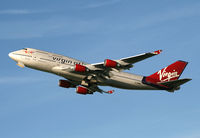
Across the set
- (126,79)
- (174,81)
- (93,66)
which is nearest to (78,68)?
(93,66)

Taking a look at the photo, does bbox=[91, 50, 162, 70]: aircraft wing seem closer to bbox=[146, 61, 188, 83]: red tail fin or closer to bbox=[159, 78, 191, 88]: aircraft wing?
bbox=[159, 78, 191, 88]: aircraft wing

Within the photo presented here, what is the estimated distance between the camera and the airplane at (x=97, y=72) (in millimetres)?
52375

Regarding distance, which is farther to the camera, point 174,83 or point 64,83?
point 64,83

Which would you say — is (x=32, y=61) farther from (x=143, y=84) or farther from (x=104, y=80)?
(x=143, y=84)

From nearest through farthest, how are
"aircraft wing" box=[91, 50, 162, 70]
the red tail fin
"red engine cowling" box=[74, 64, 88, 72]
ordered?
"aircraft wing" box=[91, 50, 162, 70], "red engine cowling" box=[74, 64, 88, 72], the red tail fin

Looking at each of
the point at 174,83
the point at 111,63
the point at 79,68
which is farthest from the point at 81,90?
the point at 174,83

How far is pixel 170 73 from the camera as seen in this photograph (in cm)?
6084

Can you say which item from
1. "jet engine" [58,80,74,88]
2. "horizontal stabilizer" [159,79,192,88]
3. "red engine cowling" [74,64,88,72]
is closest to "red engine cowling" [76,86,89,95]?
"jet engine" [58,80,74,88]

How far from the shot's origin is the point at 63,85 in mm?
60969

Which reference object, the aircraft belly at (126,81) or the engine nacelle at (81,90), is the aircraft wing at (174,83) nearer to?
the aircraft belly at (126,81)

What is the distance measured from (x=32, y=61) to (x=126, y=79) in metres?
15.8

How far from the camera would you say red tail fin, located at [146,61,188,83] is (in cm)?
6047

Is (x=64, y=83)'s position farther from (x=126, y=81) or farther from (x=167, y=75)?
(x=167, y=75)

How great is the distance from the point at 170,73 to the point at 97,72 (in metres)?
14.6
